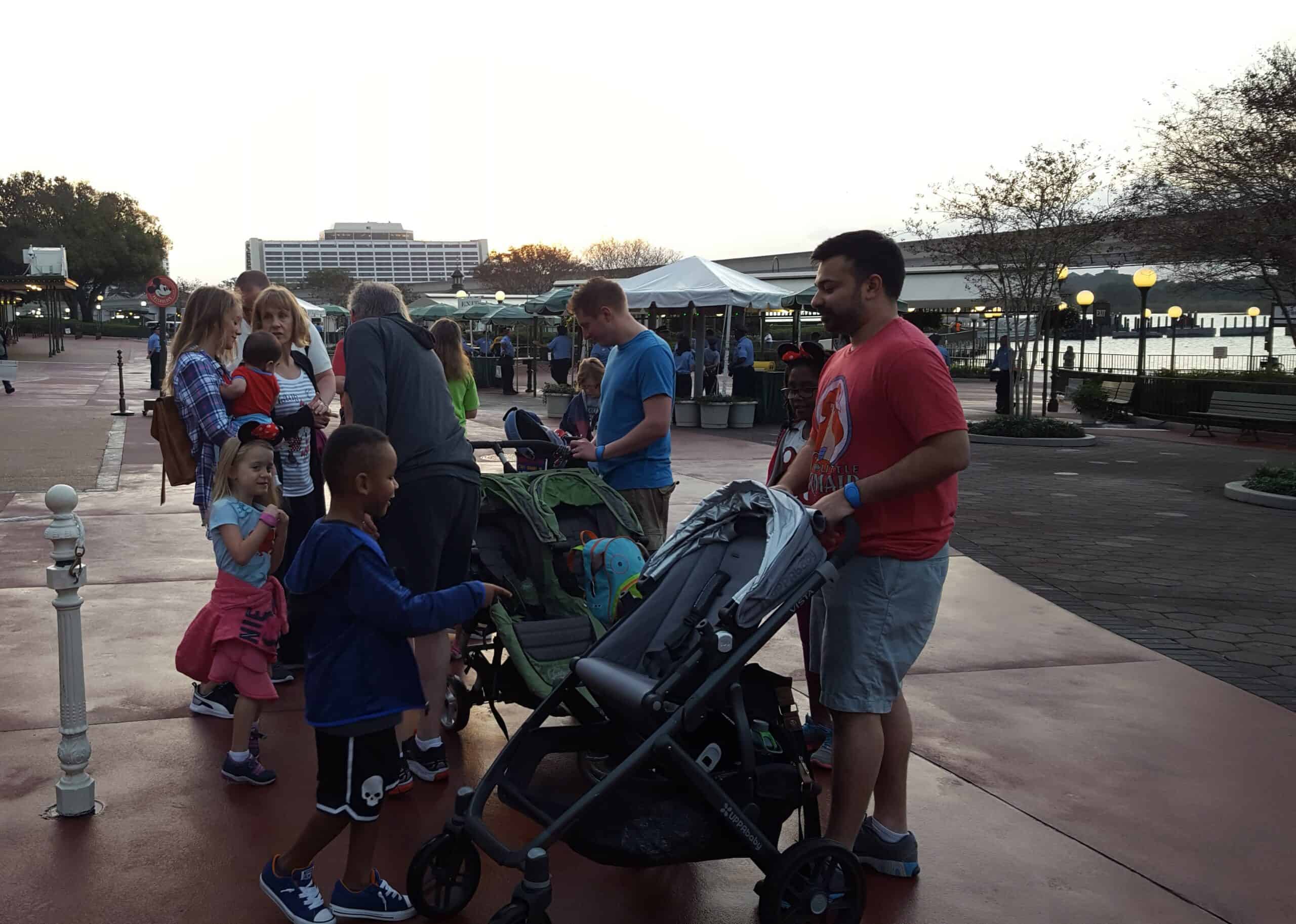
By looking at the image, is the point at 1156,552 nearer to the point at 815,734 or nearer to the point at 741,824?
the point at 815,734

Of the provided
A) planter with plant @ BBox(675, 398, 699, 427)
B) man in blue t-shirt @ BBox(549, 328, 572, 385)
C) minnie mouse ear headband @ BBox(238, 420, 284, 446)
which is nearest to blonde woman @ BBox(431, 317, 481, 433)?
minnie mouse ear headband @ BBox(238, 420, 284, 446)

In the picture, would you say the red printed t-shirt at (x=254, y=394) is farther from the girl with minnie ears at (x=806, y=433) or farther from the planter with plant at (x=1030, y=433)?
the planter with plant at (x=1030, y=433)

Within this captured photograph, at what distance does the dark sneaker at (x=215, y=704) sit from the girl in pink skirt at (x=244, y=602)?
0.58 metres

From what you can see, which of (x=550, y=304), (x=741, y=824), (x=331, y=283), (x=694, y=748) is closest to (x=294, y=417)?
(x=694, y=748)

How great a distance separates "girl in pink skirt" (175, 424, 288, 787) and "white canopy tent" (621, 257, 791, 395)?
46.4 ft

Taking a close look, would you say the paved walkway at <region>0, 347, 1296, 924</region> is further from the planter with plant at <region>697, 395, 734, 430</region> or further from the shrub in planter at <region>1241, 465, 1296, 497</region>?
the planter with plant at <region>697, 395, 734, 430</region>

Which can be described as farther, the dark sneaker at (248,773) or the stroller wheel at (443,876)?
the dark sneaker at (248,773)

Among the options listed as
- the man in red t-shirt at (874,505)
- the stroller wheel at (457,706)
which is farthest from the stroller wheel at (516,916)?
the stroller wheel at (457,706)

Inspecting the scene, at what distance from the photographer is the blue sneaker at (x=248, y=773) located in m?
4.06

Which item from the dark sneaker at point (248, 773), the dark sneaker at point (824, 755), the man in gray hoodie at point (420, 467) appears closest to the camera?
the man in gray hoodie at point (420, 467)

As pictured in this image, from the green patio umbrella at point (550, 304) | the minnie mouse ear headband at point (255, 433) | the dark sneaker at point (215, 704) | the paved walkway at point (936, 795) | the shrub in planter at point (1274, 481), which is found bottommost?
the paved walkway at point (936, 795)

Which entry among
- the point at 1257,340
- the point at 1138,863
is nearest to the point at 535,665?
the point at 1138,863

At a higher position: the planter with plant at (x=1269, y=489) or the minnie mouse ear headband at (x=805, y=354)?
the minnie mouse ear headband at (x=805, y=354)

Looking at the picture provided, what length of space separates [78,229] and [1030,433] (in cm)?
7189
